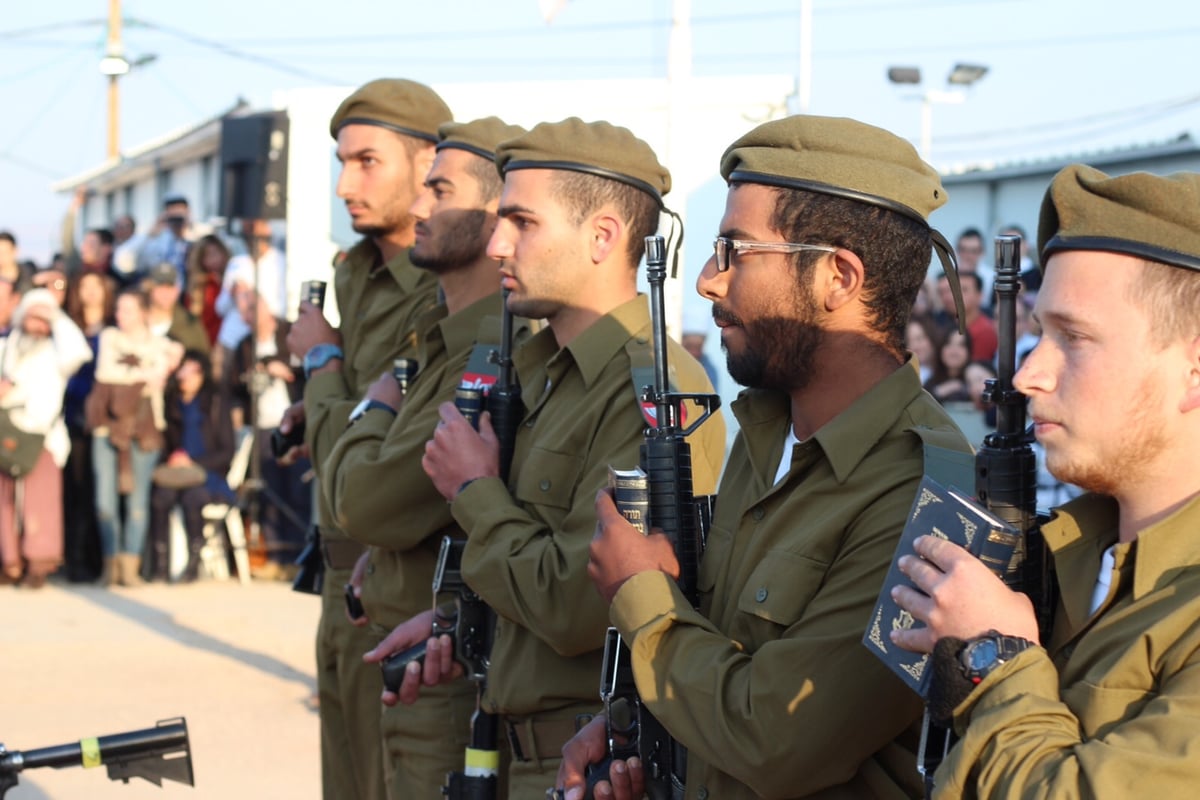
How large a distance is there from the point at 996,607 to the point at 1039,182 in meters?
14.3

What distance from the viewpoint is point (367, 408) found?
4.48 metres

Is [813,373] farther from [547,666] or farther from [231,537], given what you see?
[231,537]

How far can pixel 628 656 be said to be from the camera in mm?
2865

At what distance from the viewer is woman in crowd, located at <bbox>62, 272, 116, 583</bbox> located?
1141 cm

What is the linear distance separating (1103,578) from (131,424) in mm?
9826

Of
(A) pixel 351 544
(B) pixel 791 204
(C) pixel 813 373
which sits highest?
(B) pixel 791 204

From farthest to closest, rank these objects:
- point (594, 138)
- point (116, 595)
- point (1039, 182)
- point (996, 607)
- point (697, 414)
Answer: point (1039, 182), point (116, 595), point (594, 138), point (697, 414), point (996, 607)

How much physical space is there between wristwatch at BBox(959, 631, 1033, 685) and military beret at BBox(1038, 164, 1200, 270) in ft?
1.67

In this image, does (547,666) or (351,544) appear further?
(351,544)

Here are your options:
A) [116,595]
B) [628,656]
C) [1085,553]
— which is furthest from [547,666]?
[116,595]

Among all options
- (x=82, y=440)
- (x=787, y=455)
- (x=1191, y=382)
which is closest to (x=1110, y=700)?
(x=1191, y=382)

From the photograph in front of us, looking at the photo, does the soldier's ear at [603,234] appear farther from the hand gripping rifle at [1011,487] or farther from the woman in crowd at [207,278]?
the woman in crowd at [207,278]

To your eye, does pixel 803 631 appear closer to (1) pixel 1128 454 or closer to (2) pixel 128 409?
(1) pixel 1128 454

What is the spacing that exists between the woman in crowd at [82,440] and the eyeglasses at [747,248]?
927 centimetres
